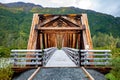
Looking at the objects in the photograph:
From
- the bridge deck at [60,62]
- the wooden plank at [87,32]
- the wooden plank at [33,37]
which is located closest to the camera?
the bridge deck at [60,62]

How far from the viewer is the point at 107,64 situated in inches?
625

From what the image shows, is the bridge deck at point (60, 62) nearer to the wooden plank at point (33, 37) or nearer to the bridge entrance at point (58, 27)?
the bridge entrance at point (58, 27)

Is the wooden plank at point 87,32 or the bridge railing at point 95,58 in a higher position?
the wooden plank at point 87,32

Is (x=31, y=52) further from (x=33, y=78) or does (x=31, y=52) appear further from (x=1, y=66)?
(x=33, y=78)

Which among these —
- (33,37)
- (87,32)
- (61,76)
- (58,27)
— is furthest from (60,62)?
(61,76)

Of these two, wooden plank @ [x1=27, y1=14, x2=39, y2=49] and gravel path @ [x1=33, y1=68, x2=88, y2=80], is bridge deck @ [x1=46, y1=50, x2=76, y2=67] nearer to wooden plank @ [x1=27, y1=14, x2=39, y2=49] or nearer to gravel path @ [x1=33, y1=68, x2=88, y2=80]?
wooden plank @ [x1=27, y1=14, x2=39, y2=49]

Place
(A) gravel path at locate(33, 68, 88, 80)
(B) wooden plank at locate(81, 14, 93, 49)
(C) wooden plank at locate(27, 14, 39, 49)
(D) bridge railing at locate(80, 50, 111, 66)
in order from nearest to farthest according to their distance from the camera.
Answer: (A) gravel path at locate(33, 68, 88, 80)
(D) bridge railing at locate(80, 50, 111, 66)
(B) wooden plank at locate(81, 14, 93, 49)
(C) wooden plank at locate(27, 14, 39, 49)

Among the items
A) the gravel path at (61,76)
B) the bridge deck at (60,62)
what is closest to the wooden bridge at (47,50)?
the bridge deck at (60,62)

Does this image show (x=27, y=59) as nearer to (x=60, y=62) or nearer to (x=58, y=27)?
(x=60, y=62)

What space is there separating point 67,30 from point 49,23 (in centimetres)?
157

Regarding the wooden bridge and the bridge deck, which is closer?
the wooden bridge

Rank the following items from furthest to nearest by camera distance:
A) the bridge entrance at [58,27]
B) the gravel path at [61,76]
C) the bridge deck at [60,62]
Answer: the bridge entrance at [58,27], the bridge deck at [60,62], the gravel path at [61,76]

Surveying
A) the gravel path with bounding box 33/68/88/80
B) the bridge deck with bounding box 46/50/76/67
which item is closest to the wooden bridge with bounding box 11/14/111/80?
the bridge deck with bounding box 46/50/76/67

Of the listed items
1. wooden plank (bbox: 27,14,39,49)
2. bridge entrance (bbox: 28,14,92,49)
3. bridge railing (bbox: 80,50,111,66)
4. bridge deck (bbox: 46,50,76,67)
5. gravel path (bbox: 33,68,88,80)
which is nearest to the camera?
gravel path (bbox: 33,68,88,80)
